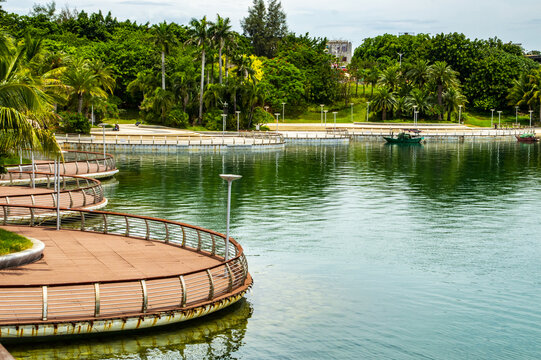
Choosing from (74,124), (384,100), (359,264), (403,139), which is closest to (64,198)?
(359,264)

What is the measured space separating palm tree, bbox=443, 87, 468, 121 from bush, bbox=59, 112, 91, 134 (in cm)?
8565

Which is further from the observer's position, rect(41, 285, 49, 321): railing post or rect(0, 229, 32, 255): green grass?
rect(0, 229, 32, 255): green grass

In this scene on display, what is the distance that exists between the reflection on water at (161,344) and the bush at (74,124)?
3389 inches

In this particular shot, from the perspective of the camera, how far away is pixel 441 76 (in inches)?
6019

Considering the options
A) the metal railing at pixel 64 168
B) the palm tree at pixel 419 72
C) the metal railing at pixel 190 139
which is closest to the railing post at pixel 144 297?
the metal railing at pixel 64 168

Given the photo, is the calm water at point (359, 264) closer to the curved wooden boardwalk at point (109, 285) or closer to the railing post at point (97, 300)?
the curved wooden boardwalk at point (109, 285)

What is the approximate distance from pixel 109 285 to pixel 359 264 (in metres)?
15.1

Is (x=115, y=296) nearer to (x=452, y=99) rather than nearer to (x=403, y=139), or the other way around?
(x=403, y=139)

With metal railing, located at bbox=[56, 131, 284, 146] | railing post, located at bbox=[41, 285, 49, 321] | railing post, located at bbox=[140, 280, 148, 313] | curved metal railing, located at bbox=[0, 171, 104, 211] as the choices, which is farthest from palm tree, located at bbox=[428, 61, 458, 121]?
railing post, located at bbox=[41, 285, 49, 321]

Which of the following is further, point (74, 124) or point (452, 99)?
point (452, 99)

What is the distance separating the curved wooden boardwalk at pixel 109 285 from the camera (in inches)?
774

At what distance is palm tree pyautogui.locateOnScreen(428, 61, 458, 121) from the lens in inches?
6009

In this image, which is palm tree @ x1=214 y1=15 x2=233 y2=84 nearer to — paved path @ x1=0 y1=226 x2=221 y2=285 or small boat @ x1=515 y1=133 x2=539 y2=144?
small boat @ x1=515 y1=133 x2=539 y2=144

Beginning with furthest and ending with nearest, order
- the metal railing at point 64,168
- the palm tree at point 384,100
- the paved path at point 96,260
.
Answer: the palm tree at point 384,100 → the metal railing at point 64,168 → the paved path at point 96,260
